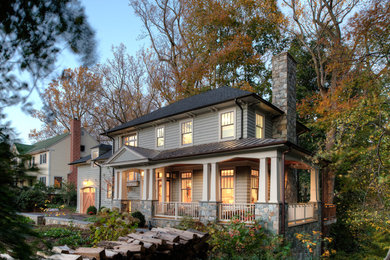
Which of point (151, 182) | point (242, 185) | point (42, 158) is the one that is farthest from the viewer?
point (42, 158)

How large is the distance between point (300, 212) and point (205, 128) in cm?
550

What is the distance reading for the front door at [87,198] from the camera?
2165 centimetres

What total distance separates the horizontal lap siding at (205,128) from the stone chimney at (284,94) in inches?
117

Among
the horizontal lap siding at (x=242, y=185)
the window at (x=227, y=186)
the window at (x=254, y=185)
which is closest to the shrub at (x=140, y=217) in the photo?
A: the window at (x=227, y=186)

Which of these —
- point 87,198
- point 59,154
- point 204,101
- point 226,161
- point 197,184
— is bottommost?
point 87,198

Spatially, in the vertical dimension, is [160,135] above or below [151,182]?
above

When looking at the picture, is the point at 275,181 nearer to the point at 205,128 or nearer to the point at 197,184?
the point at 205,128

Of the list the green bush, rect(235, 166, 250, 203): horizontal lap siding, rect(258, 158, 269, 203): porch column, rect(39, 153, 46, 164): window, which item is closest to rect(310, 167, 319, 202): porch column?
rect(235, 166, 250, 203): horizontal lap siding

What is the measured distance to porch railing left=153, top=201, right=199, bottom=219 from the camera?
43.5 feet

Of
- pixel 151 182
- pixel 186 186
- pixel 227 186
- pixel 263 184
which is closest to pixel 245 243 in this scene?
pixel 263 184

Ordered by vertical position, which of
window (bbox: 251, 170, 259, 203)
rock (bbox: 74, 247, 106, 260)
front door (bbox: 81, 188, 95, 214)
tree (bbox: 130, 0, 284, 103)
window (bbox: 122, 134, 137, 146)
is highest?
tree (bbox: 130, 0, 284, 103)

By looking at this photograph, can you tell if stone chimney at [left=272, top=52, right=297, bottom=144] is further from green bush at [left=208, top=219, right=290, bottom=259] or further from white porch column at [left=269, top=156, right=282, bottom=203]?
green bush at [left=208, top=219, right=290, bottom=259]

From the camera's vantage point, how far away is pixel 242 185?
13.2m

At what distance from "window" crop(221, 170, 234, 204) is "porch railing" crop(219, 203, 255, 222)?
128 centimetres
